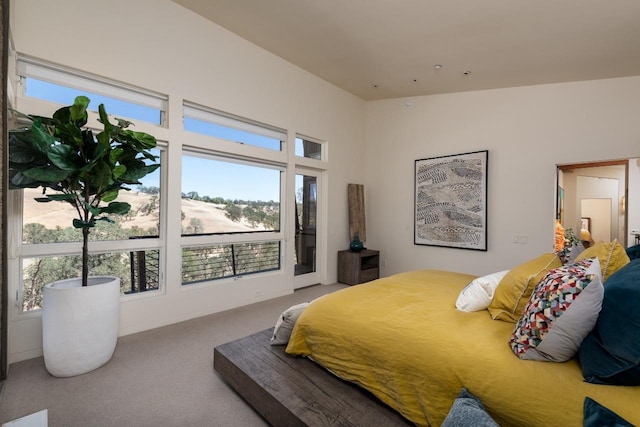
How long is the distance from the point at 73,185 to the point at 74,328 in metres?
1.02

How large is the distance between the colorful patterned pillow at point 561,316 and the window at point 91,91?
136 inches

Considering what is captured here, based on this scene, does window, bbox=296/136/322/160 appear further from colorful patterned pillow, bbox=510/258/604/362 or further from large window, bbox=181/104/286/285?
colorful patterned pillow, bbox=510/258/604/362

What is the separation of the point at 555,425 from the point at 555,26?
10.9ft

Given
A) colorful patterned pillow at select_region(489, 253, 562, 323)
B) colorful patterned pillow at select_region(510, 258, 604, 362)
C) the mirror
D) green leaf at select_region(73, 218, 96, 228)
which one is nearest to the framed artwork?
the mirror

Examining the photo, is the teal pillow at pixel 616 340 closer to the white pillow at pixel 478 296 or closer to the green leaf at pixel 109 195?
the white pillow at pixel 478 296

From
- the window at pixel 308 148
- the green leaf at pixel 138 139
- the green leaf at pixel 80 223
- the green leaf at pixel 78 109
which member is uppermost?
the window at pixel 308 148

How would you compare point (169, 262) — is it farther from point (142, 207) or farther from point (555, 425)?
point (555, 425)

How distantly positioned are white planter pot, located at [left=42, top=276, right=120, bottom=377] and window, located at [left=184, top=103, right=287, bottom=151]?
197 centimetres

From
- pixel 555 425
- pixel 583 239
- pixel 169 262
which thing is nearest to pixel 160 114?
pixel 169 262

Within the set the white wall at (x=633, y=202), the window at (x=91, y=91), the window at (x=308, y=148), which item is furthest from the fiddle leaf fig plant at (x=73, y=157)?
the white wall at (x=633, y=202)

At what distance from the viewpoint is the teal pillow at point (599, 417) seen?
0.91 m

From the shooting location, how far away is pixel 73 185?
7.02 feet

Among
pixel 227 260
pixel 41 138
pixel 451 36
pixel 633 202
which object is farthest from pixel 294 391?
pixel 633 202

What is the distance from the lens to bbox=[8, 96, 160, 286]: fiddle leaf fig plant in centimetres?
195
